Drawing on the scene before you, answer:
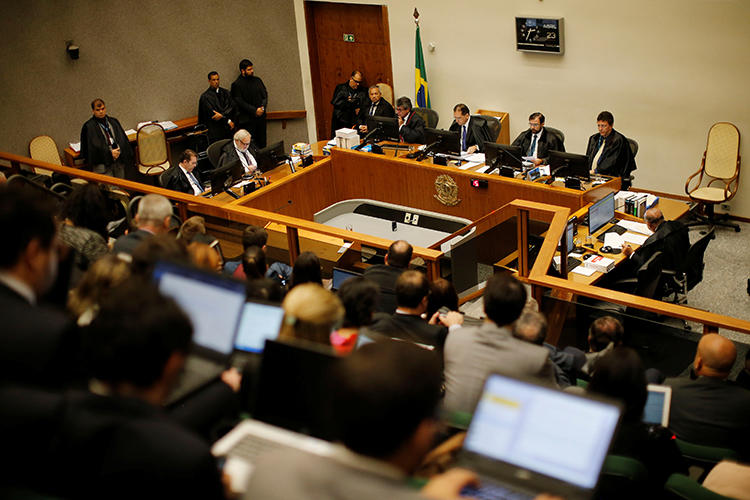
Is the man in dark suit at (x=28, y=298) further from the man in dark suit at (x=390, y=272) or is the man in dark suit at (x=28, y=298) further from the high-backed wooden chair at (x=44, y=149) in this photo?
the high-backed wooden chair at (x=44, y=149)

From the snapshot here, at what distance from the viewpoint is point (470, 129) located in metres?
8.98

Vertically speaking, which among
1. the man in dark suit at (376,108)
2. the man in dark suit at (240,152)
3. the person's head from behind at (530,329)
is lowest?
the person's head from behind at (530,329)

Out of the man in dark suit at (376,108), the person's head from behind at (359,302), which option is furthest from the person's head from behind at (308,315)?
the man in dark suit at (376,108)

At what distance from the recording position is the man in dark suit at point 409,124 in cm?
905

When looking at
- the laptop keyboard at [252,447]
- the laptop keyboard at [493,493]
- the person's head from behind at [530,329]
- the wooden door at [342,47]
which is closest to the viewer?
Answer: the laptop keyboard at [493,493]

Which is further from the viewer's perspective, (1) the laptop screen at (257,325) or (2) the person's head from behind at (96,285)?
(2) the person's head from behind at (96,285)

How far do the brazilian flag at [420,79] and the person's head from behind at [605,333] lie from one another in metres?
6.59

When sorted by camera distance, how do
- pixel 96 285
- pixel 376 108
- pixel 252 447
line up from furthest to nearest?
pixel 376 108
pixel 96 285
pixel 252 447

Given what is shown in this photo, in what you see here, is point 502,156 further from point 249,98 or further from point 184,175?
point 249,98

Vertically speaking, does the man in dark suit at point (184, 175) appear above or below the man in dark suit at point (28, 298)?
below

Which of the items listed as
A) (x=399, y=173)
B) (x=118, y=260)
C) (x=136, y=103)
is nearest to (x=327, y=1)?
(x=136, y=103)

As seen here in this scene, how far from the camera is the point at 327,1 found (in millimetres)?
11078

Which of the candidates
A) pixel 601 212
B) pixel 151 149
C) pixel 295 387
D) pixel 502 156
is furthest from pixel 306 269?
pixel 151 149

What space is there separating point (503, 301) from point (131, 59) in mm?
8321
